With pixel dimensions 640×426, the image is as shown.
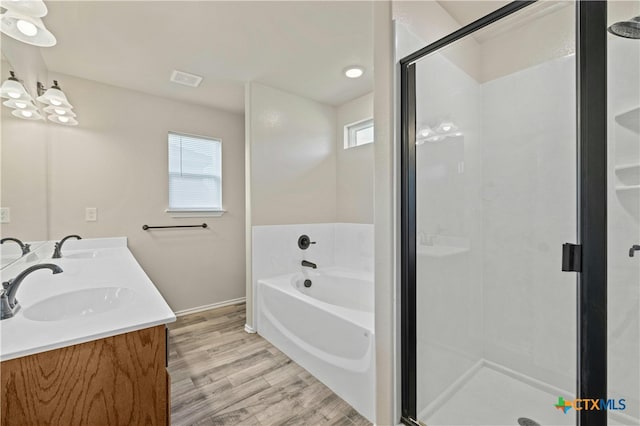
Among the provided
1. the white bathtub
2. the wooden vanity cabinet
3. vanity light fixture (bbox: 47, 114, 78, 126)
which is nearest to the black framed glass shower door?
the white bathtub

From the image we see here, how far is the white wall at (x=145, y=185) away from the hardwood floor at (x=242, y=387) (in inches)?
30.5

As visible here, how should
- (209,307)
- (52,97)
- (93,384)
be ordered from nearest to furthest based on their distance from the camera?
1. (93,384)
2. (52,97)
3. (209,307)

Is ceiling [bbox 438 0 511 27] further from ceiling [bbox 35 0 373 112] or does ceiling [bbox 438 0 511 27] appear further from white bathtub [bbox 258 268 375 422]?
white bathtub [bbox 258 268 375 422]

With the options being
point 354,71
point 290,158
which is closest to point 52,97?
point 290,158

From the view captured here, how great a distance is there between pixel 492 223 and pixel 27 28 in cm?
278

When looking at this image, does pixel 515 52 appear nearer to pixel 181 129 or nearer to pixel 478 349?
pixel 478 349

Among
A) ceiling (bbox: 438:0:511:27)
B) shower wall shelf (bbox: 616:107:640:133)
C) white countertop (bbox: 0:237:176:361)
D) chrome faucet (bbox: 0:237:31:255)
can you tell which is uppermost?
ceiling (bbox: 438:0:511:27)

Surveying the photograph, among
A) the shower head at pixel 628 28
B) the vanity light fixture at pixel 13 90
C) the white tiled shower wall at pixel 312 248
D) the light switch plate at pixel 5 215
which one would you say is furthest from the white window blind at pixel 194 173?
the shower head at pixel 628 28

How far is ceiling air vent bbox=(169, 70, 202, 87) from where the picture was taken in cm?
258

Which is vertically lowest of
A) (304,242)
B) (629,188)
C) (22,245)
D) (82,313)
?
(82,313)

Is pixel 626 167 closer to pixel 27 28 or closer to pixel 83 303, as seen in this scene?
pixel 83 303

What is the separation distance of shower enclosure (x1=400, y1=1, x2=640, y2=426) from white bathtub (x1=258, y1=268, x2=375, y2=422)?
0.33 m

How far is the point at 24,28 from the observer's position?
1.22 m

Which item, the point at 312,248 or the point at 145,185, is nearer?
the point at 145,185
